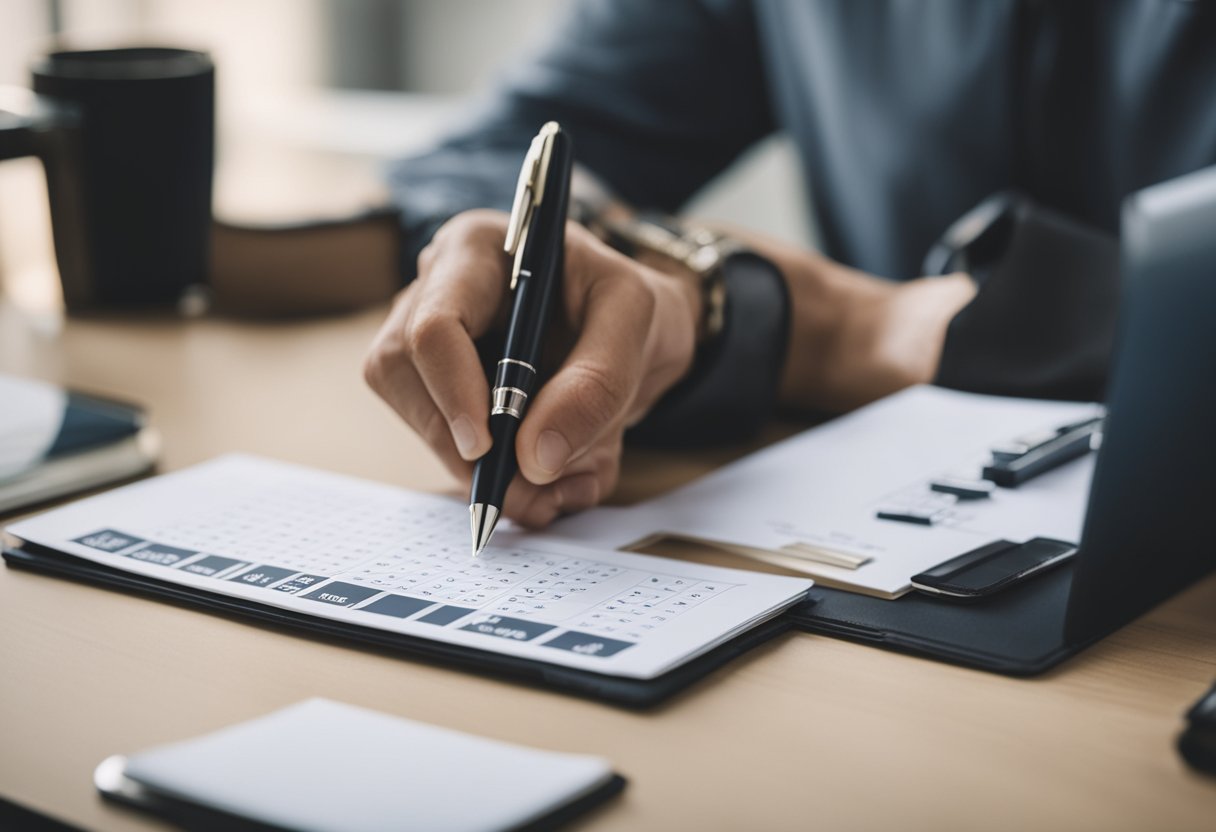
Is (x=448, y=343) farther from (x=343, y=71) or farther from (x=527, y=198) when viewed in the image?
(x=343, y=71)

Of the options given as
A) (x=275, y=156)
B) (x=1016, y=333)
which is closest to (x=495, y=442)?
(x=1016, y=333)

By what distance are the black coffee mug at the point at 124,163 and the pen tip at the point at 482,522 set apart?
55 cm

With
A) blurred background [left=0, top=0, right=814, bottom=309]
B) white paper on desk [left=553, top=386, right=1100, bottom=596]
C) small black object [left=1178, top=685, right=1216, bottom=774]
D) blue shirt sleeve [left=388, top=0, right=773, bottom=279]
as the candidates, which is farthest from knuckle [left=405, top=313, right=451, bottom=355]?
blurred background [left=0, top=0, right=814, bottom=309]

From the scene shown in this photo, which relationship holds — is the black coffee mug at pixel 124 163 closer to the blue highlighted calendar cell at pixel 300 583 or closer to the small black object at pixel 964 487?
the blue highlighted calendar cell at pixel 300 583

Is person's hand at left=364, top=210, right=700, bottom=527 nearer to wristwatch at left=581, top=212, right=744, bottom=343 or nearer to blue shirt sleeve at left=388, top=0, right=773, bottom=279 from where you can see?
wristwatch at left=581, top=212, right=744, bottom=343

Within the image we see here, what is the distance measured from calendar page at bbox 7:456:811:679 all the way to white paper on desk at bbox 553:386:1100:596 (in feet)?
0.16

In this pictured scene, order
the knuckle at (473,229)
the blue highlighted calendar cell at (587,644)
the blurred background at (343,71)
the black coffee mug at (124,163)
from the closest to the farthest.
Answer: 1. the blue highlighted calendar cell at (587,644)
2. the knuckle at (473,229)
3. the black coffee mug at (124,163)
4. the blurred background at (343,71)

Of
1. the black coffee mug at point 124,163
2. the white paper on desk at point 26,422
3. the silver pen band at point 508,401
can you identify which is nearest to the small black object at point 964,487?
the silver pen band at point 508,401

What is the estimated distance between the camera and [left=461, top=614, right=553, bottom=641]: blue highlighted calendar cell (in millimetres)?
464

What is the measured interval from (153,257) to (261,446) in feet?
1.18

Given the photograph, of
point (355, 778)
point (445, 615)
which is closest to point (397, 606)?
point (445, 615)

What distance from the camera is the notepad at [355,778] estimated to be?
347 mm

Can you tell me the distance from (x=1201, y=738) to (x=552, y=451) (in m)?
0.28

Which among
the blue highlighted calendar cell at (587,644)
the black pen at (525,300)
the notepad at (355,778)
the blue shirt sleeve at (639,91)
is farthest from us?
the blue shirt sleeve at (639,91)
